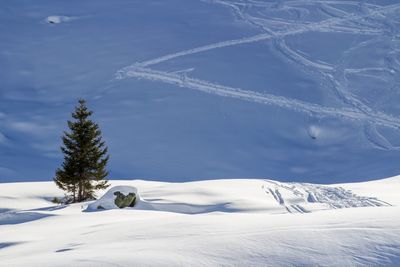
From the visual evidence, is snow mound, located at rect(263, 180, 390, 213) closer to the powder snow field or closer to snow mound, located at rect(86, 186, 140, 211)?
snow mound, located at rect(86, 186, 140, 211)

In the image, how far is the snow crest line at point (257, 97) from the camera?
3462 centimetres

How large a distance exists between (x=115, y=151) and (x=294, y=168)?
9.25 meters

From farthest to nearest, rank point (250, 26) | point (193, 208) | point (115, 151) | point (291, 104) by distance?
point (250, 26) → point (291, 104) → point (115, 151) → point (193, 208)

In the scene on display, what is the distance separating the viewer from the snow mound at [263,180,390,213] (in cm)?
1750

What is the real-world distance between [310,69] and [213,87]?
21.4 ft

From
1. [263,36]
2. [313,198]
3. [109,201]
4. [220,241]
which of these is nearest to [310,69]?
[263,36]

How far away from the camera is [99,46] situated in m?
46.0

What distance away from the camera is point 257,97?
36.8 meters

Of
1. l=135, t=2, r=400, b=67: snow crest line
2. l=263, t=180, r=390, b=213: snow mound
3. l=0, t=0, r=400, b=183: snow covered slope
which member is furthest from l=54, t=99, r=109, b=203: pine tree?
l=135, t=2, r=400, b=67: snow crest line

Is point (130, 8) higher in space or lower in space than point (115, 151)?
higher

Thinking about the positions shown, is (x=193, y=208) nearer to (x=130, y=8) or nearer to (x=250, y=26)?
(x=250, y=26)

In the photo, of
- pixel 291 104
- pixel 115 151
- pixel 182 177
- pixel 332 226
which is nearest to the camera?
pixel 332 226

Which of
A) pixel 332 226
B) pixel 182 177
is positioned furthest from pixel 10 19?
pixel 332 226

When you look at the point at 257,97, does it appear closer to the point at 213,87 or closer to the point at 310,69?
the point at 213,87
